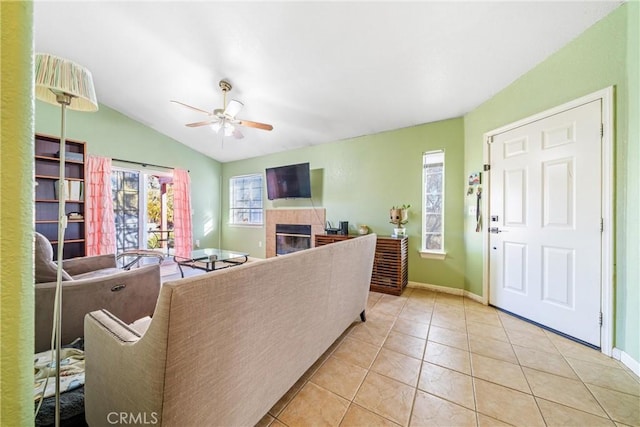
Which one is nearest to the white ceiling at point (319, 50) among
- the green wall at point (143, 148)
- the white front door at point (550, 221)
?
the green wall at point (143, 148)

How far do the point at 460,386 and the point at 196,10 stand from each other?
349cm

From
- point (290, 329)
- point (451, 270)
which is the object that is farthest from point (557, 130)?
point (290, 329)

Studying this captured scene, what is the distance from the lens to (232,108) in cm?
261

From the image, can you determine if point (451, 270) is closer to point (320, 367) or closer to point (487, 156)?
point (487, 156)

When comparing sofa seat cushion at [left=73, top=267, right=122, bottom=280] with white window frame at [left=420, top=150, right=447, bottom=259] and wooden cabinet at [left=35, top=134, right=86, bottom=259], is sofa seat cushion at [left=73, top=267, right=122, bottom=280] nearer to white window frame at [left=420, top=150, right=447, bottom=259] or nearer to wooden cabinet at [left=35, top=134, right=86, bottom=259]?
wooden cabinet at [left=35, top=134, right=86, bottom=259]

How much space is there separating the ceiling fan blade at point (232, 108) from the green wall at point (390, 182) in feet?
6.50

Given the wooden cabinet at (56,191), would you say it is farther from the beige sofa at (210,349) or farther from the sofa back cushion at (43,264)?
the beige sofa at (210,349)

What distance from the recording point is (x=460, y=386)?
146cm

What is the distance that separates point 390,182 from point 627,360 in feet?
8.99

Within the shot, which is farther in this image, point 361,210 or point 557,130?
point 361,210

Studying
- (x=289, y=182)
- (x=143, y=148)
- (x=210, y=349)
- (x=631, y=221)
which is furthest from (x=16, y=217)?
(x=143, y=148)

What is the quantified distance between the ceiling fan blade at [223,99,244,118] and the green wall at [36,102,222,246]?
2.84 metres

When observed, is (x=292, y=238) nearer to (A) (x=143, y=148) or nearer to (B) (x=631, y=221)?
(A) (x=143, y=148)

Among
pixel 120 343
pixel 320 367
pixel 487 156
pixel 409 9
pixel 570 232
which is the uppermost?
pixel 409 9
